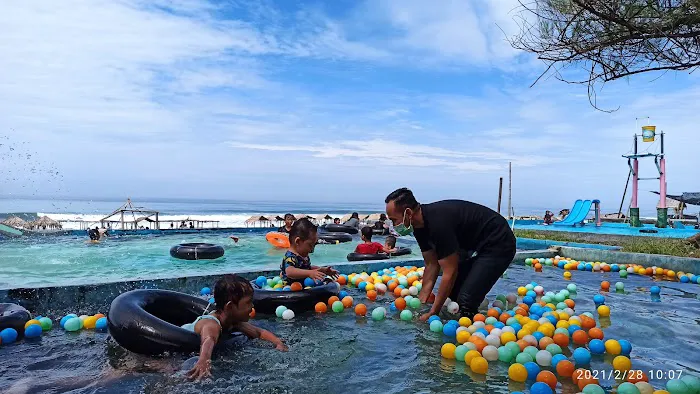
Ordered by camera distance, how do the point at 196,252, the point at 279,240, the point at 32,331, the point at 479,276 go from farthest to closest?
the point at 279,240
the point at 196,252
the point at 479,276
the point at 32,331

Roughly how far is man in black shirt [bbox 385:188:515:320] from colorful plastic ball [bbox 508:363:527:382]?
4.65 feet

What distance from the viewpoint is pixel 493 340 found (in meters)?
4.61

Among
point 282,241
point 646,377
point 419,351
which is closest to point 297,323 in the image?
point 419,351

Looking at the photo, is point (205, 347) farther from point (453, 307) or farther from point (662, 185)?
point (662, 185)

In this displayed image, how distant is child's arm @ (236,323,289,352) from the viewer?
467 cm

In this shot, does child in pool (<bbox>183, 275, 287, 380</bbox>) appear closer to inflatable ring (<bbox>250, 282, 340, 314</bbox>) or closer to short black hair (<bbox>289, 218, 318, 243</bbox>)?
inflatable ring (<bbox>250, 282, 340, 314</bbox>)

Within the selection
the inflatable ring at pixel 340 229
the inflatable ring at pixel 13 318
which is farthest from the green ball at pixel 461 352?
the inflatable ring at pixel 340 229

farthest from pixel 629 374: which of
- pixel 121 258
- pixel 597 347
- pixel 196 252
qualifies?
pixel 121 258

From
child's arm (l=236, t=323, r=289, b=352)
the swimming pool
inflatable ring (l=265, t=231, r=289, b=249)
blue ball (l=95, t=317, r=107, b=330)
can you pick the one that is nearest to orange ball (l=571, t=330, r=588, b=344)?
child's arm (l=236, t=323, r=289, b=352)

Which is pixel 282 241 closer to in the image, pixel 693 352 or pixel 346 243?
pixel 346 243

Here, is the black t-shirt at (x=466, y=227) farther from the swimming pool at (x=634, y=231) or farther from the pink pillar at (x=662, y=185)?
the pink pillar at (x=662, y=185)

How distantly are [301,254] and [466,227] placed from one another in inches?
82.1

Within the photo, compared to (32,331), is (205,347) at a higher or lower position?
higher

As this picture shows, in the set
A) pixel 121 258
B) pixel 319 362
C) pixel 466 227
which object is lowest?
pixel 121 258
